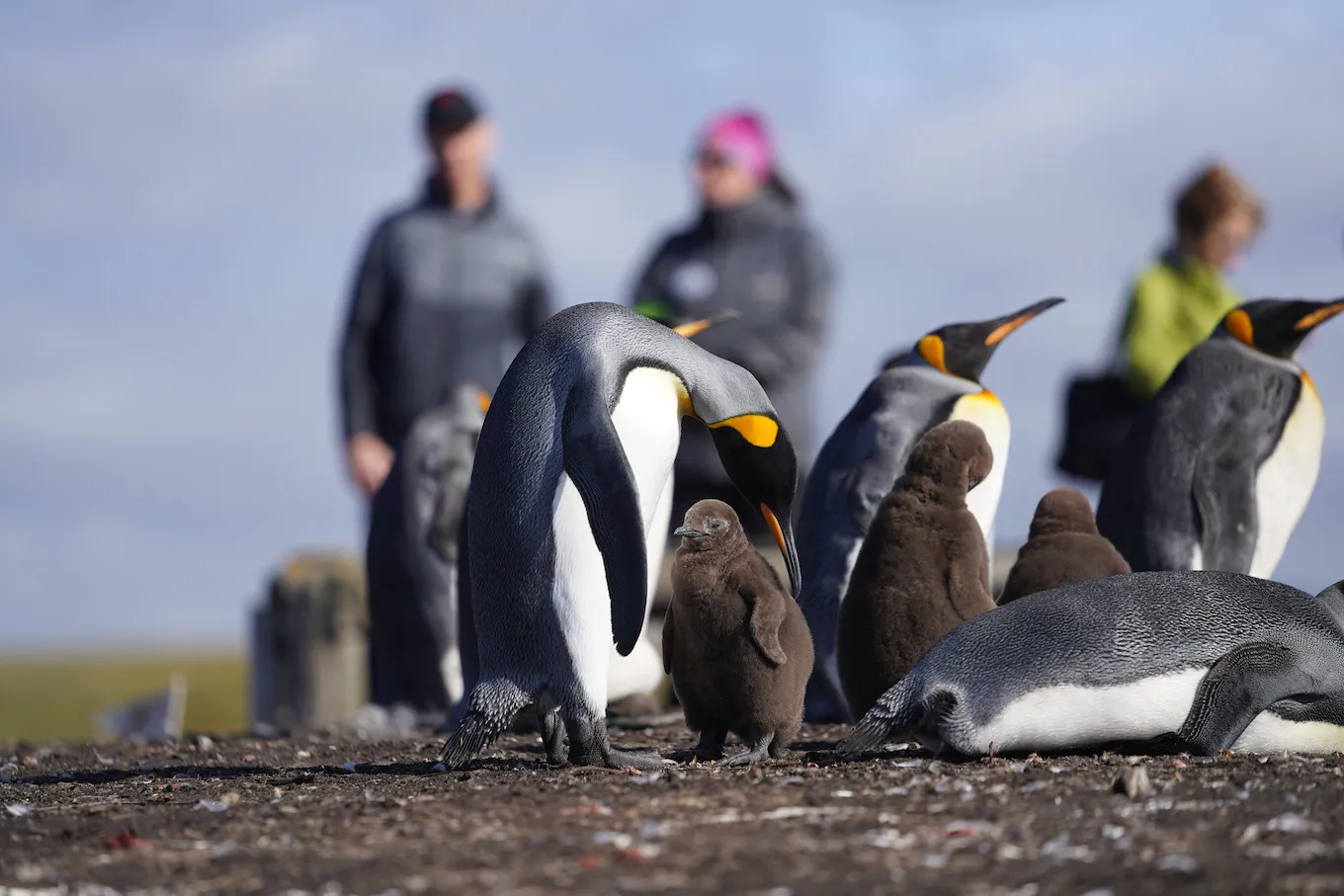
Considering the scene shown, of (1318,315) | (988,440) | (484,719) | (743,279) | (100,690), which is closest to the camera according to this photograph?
(484,719)

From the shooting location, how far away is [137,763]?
5.31 metres

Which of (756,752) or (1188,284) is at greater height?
(1188,284)

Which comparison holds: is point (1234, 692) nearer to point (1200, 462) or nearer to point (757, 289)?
point (1200, 462)

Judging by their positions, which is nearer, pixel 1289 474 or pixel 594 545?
pixel 594 545

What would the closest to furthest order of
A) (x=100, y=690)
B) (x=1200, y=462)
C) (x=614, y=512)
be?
(x=614, y=512) < (x=1200, y=462) < (x=100, y=690)

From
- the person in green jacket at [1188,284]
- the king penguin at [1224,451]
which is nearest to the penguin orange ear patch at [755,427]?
the king penguin at [1224,451]

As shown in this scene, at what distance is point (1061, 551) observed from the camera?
504 centimetres

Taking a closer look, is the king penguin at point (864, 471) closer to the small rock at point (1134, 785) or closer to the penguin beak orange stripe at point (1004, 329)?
the penguin beak orange stripe at point (1004, 329)

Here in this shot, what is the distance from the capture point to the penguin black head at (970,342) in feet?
20.6

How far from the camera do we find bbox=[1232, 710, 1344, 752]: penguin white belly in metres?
4.29

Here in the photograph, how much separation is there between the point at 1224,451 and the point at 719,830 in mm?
3876

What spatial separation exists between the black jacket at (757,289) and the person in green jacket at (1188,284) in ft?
4.93

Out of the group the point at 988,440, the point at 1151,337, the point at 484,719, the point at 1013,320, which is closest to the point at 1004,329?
the point at 1013,320

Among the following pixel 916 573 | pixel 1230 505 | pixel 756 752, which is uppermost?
pixel 1230 505
